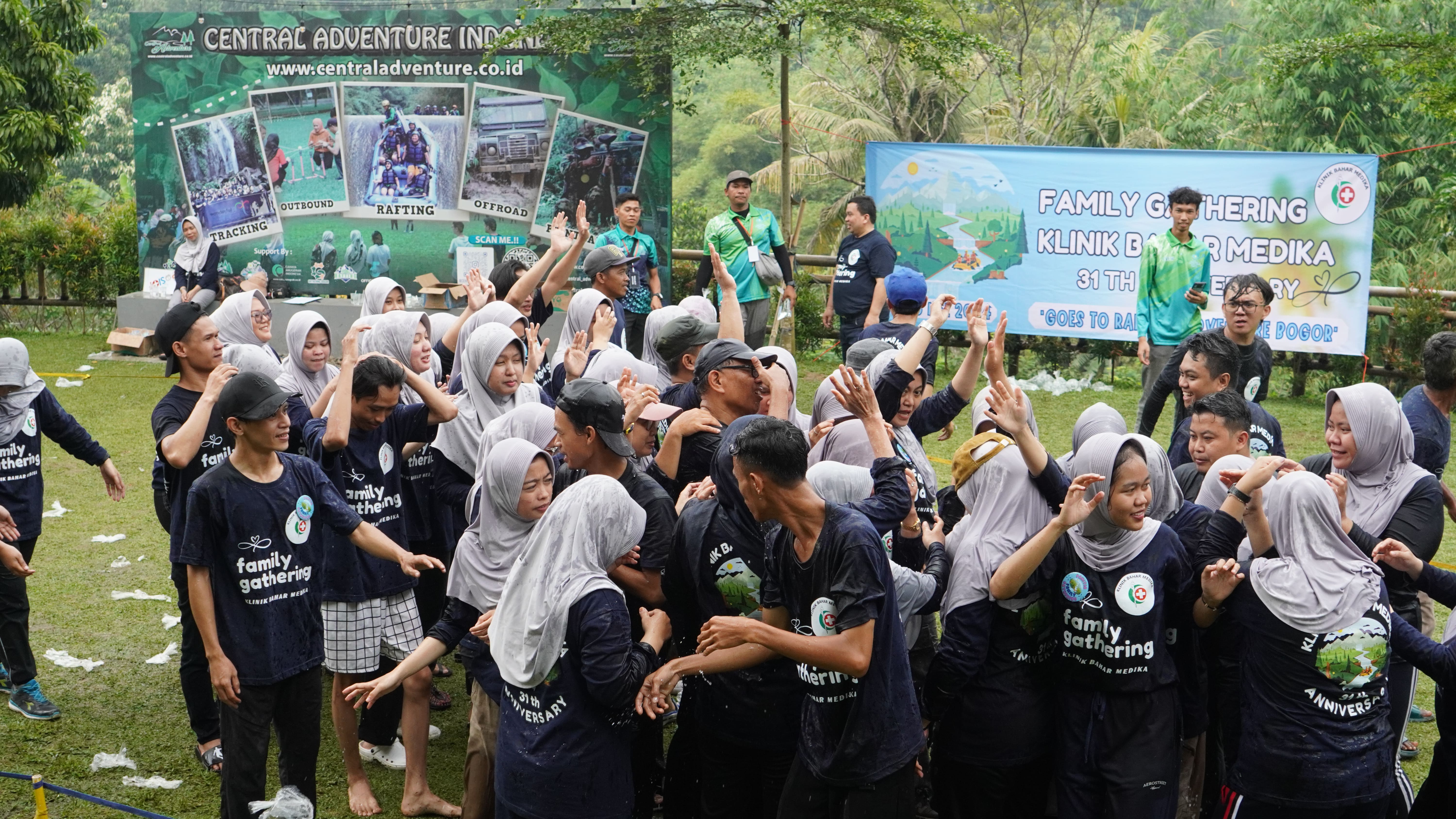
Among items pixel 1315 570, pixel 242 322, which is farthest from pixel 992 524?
pixel 242 322

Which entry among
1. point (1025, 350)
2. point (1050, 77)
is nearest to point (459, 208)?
point (1025, 350)

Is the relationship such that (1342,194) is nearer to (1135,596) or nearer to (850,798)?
(1135,596)

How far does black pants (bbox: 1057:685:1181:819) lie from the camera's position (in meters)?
3.50

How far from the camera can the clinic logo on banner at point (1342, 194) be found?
11.0 meters

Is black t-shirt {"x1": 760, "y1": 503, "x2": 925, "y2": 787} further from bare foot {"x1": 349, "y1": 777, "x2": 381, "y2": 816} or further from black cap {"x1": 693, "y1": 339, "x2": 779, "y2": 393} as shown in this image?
bare foot {"x1": 349, "y1": 777, "x2": 381, "y2": 816}

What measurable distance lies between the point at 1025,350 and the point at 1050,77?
1255cm

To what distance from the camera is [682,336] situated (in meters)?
5.15

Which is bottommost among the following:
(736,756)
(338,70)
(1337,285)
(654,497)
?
(736,756)

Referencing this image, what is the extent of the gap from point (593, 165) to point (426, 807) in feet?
30.5

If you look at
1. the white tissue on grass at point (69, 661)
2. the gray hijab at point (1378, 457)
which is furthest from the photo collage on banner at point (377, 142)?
the gray hijab at point (1378, 457)

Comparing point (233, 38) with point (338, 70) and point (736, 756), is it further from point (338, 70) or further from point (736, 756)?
point (736, 756)

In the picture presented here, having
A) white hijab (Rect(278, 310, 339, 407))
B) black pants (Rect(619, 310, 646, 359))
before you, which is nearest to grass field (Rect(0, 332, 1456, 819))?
white hijab (Rect(278, 310, 339, 407))

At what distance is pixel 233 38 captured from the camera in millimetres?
13500

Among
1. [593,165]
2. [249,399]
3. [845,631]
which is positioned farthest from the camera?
[593,165]
